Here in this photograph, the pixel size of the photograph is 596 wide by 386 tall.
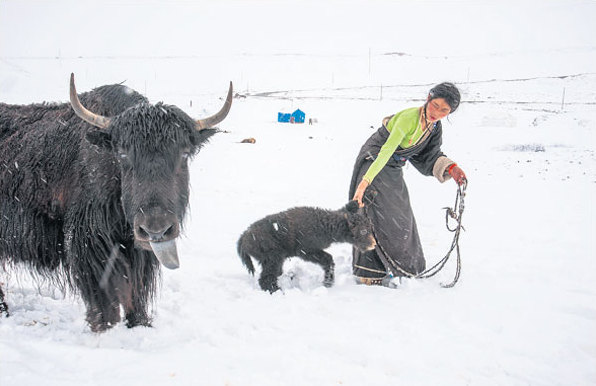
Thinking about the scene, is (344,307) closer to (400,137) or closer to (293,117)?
(400,137)

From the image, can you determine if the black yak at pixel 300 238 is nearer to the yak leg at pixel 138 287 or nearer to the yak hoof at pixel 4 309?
the yak leg at pixel 138 287

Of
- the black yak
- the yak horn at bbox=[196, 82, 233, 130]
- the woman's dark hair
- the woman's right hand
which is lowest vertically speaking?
the black yak

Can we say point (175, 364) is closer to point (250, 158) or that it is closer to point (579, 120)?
point (250, 158)

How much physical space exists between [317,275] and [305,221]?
65 cm

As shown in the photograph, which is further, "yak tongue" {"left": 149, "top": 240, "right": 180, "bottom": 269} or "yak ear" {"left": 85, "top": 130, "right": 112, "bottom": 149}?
"yak ear" {"left": 85, "top": 130, "right": 112, "bottom": 149}

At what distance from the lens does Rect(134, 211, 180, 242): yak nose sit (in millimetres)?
2178

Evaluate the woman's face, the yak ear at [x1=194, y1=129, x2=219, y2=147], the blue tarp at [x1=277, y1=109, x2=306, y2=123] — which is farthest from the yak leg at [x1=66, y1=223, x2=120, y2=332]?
the blue tarp at [x1=277, y1=109, x2=306, y2=123]

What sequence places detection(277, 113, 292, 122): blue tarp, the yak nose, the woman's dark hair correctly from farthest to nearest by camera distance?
detection(277, 113, 292, 122): blue tarp, the woman's dark hair, the yak nose

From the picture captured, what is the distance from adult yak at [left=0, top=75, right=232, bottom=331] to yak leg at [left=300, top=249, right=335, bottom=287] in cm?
176

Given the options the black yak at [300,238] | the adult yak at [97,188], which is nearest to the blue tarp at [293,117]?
the black yak at [300,238]

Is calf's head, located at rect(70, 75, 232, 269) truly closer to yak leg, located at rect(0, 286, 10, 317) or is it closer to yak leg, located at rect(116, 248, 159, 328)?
yak leg, located at rect(116, 248, 159, 328)

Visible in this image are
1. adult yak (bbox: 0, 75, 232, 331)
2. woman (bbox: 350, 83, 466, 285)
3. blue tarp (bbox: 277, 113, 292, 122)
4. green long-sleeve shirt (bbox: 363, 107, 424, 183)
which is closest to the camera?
adult yak (bbox: 0, 75, 232, 331)

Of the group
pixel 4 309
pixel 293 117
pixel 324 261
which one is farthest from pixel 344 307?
pixel 293 117

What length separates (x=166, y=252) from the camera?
2234 millimetres
